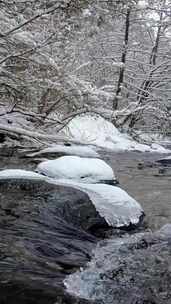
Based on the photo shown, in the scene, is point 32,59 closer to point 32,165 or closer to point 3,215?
point 32,165

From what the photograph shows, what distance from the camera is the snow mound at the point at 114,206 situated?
4305 millimetres

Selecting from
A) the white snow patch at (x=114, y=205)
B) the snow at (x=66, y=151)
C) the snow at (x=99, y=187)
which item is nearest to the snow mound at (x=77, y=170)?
the snow at (x=99, y=187)

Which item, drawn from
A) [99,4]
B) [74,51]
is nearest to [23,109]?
[99,4]

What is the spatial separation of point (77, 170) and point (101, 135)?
680 centimetres

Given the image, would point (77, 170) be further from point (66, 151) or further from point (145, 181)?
point (66, 151)

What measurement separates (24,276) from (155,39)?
1596 cm

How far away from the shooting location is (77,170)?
5.82m

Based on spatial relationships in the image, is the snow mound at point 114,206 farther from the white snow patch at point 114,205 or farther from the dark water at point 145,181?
the dark water at point 145,181

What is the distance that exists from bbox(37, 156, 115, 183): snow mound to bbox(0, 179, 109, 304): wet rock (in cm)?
89

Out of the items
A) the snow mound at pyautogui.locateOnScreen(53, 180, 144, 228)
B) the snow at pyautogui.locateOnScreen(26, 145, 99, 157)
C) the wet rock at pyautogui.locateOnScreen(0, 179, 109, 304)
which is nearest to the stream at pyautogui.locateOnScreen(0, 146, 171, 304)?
the wet rock at pyautogui.locateOnScreen(0, 179, 109, 304)

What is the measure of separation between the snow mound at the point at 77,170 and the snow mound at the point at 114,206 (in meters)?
0.89

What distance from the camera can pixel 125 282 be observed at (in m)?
2.75

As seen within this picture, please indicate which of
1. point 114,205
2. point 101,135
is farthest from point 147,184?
point 101,135

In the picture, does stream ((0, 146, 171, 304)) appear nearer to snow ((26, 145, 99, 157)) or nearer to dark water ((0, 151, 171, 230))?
dark water ((0, 151, 171, 230))
